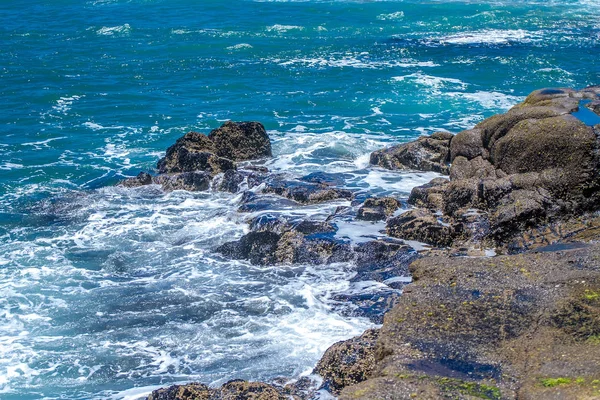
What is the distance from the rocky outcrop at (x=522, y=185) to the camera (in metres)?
13.5

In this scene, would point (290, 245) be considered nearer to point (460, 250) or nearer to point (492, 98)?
point (460, 250)

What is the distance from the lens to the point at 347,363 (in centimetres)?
955

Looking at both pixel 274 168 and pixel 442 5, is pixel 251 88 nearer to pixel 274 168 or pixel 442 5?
pixel 274 168

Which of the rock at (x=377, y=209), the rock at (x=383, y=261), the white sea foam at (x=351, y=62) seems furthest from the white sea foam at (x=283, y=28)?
the rock at (x=383, y=261)

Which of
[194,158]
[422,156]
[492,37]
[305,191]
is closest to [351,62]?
[492,37]

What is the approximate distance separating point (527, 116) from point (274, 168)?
822cm

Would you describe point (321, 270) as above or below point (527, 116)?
below

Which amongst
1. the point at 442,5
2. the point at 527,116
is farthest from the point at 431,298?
the point at 442,5

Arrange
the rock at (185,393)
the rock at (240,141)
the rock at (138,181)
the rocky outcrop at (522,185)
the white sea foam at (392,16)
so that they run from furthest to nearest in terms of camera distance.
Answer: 1. the white sea foam at (392,16)
2. the rock at (240,141)
3. the rock at (138,181)
4. the rocky outcrop at (522,185)
5. the rock at (185,393)

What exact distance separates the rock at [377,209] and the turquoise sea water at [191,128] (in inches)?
53.5

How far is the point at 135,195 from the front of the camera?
20.3 m

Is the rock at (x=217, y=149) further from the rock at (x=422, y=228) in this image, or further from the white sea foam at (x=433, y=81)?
the white sea foam at (x=433, y=81)

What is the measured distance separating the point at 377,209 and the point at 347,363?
6.88m

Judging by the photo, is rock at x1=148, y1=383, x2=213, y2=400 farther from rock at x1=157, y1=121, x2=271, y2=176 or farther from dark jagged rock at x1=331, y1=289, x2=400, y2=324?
rock at x1=157, y1=121, x2=271, y2=176
